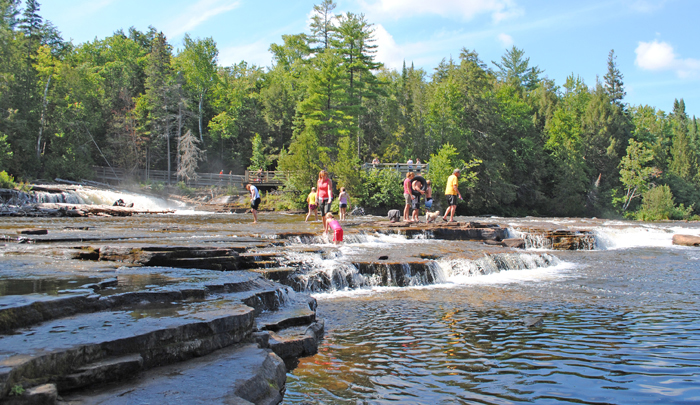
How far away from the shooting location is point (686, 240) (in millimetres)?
19969

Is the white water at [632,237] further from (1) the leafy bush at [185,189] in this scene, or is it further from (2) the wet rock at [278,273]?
(1) the leafy bush at [185,189]

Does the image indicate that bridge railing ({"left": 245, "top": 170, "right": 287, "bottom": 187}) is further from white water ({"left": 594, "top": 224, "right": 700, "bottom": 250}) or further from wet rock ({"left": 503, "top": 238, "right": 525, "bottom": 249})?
white water ({"left": 594, "top": 224, "right": 700, "bottom": 250})

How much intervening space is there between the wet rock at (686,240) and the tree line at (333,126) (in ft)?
56.2

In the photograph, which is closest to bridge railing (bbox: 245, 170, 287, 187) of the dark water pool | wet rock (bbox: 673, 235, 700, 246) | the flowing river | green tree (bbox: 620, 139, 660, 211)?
wet rock (bbox: 673, 235, 700, 246)

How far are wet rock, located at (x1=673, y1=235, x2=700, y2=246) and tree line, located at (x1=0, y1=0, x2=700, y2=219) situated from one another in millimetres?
17119

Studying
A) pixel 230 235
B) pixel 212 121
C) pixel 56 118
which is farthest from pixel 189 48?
pixel 230 235

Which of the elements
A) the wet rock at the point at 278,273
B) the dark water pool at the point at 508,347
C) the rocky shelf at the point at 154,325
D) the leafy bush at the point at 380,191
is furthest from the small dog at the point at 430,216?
the leafy bush at the point at 380,191

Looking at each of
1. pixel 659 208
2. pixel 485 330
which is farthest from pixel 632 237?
pixel 659 208

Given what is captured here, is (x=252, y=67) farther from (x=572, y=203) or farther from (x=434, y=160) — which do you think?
(x=572, y=203)

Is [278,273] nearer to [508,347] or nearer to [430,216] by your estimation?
[508,347]

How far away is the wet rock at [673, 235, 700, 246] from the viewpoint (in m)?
19.7

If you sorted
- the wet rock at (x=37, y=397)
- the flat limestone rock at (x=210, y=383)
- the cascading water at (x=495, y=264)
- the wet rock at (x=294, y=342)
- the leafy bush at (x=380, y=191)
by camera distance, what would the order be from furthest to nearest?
the leafy bush at (x=380, y=191) → the cascading water at (x=495, y=264) → the wet rock at (x=294, y=342) → the flat limestone rock at (x=210, y=383) → the wet rock at (x=37, y=397)

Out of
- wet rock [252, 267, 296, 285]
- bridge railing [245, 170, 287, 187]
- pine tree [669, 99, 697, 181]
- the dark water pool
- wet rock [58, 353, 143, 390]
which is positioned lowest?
the dark water pool

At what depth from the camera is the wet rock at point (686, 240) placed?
19.7m
